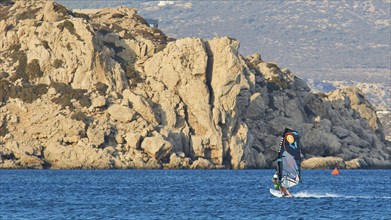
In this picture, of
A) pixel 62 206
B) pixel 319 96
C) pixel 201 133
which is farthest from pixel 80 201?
pixel 319 96

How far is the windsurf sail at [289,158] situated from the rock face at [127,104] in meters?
60.5

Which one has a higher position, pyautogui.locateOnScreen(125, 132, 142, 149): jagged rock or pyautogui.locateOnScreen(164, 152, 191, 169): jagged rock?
pyautogui.locateOnScreen(125, 132, 142, 149): jagged rock

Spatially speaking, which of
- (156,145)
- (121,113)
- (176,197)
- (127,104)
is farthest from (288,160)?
(127,104)

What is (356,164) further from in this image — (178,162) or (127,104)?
(127,104)

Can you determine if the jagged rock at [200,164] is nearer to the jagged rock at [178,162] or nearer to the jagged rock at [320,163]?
the jagged rock at [178,162]

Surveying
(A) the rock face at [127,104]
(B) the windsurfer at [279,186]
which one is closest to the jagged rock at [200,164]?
(A) the rock face at [127,104]

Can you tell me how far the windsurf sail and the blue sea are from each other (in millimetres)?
1924

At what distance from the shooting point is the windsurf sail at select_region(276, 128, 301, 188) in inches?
3250

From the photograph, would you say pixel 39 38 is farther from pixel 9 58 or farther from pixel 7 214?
pixel 7 214

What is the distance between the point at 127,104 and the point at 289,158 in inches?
2704

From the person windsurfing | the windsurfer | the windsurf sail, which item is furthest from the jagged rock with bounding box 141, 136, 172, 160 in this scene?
the windsurf sail

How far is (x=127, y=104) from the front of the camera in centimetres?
15012

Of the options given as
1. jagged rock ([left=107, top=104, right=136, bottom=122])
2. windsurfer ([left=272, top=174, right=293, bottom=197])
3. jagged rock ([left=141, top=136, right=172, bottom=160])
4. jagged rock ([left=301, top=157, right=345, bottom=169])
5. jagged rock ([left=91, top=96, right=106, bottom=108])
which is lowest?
jagged rock ([left=301, top=157, right=345, bottom=169])

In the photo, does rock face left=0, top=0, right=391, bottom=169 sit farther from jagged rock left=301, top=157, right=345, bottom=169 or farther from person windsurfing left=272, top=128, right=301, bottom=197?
person windsurfing left=272, top=128, right=301, bottom=197
